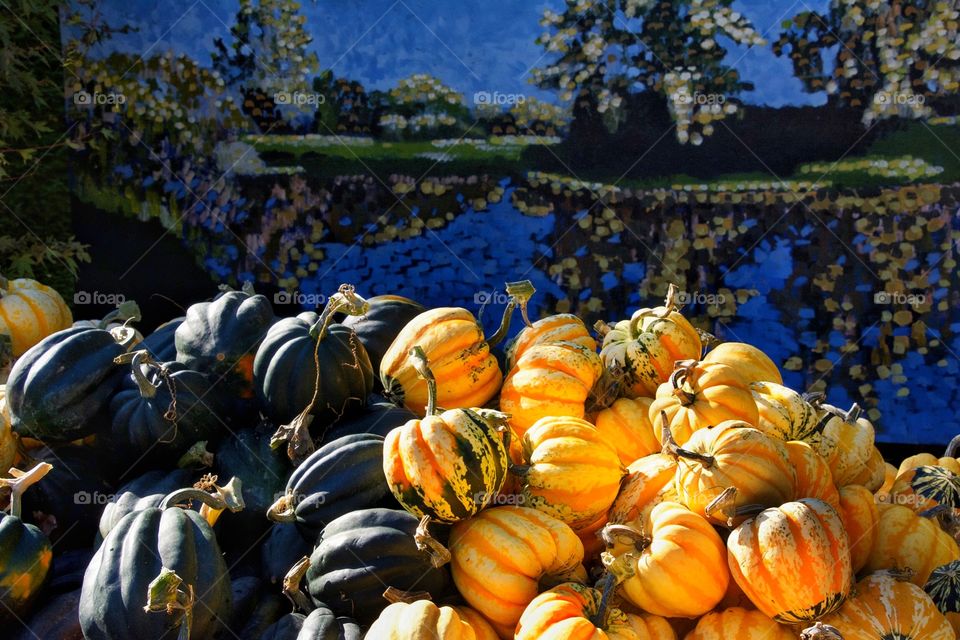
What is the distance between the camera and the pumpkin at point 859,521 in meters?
2.71

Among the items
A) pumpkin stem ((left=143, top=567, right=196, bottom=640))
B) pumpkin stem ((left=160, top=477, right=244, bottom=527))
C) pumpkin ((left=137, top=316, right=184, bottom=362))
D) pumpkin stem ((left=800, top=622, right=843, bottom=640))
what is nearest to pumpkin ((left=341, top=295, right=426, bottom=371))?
pumpkin ((left=137, top=316, right=184, bottom=362))

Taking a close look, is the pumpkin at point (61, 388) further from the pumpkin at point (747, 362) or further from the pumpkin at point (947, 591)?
the pumpkin at point (947, 591)

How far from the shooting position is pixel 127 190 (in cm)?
570

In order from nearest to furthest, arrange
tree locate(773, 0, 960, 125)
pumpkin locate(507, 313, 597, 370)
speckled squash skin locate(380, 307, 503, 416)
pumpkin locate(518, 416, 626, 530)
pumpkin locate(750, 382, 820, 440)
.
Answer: pumpkin locate(518, 416, 626, 530), pumpkin locate(750, 382, 820, 440), speckled squash skin locate(380, 307, 503, 416), pumpkin locate(507, 313, 597, 370), tree locate(773, 0, 960, 125)

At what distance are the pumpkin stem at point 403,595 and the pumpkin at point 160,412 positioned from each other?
3.56 ft

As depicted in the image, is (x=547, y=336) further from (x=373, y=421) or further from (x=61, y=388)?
(x=61, y=388)

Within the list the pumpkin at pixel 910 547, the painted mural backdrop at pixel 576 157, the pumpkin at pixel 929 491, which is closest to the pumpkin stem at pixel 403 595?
the pumpkin at pixel 910 547

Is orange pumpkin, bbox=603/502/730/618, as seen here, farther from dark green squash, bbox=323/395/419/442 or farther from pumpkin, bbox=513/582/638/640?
dark green squash, bbox=323/395/419/442

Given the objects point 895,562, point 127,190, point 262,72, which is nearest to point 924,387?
point 895,562

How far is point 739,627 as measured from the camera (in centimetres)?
238

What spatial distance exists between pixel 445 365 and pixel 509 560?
949mm

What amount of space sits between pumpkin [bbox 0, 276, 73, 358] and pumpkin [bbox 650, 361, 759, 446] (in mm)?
2905

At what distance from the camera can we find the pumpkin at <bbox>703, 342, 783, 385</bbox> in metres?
3.29

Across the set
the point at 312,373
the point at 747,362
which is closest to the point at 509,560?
the point at 312,373
